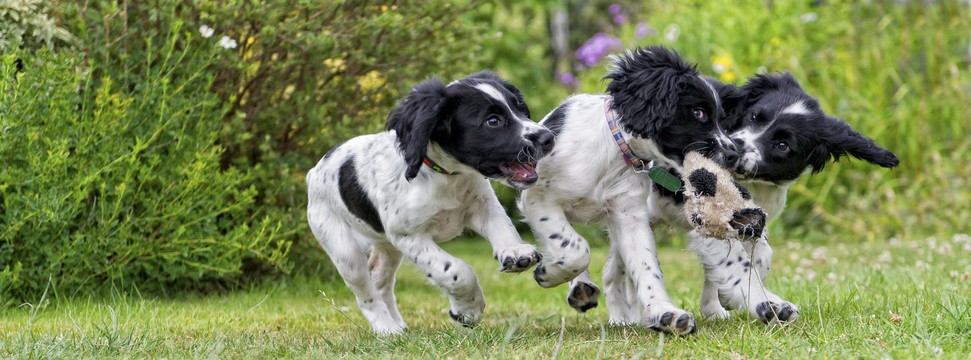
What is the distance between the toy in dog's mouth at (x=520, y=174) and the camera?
11.8 ft

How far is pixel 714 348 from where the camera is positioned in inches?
124

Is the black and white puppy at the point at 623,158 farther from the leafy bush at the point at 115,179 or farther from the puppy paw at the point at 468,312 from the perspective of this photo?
the leafy bush at the point at 115,179

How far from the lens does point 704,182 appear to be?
3539 millimetres

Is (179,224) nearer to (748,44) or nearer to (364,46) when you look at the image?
(364,46)

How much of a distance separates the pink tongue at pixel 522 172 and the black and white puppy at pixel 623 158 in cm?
20

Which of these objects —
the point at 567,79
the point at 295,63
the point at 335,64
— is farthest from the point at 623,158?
the point at 567,79

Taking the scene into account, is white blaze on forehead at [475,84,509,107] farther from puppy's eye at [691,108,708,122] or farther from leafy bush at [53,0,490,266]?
leafy bush at [53,0,490,266]

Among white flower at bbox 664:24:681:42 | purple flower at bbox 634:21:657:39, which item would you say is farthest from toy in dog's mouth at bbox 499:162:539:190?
purple flower at bbox 634:21:657:39

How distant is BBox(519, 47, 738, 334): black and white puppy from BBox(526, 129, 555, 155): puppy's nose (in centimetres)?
22

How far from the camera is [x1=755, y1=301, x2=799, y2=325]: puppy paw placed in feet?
11.8

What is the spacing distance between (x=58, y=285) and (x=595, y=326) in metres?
2.44

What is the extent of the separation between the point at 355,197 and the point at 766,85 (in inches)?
64.9

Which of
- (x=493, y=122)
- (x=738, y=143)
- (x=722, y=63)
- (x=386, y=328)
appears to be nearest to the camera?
(x=493, y=122)

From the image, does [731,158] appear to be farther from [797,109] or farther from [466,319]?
[466,319]
